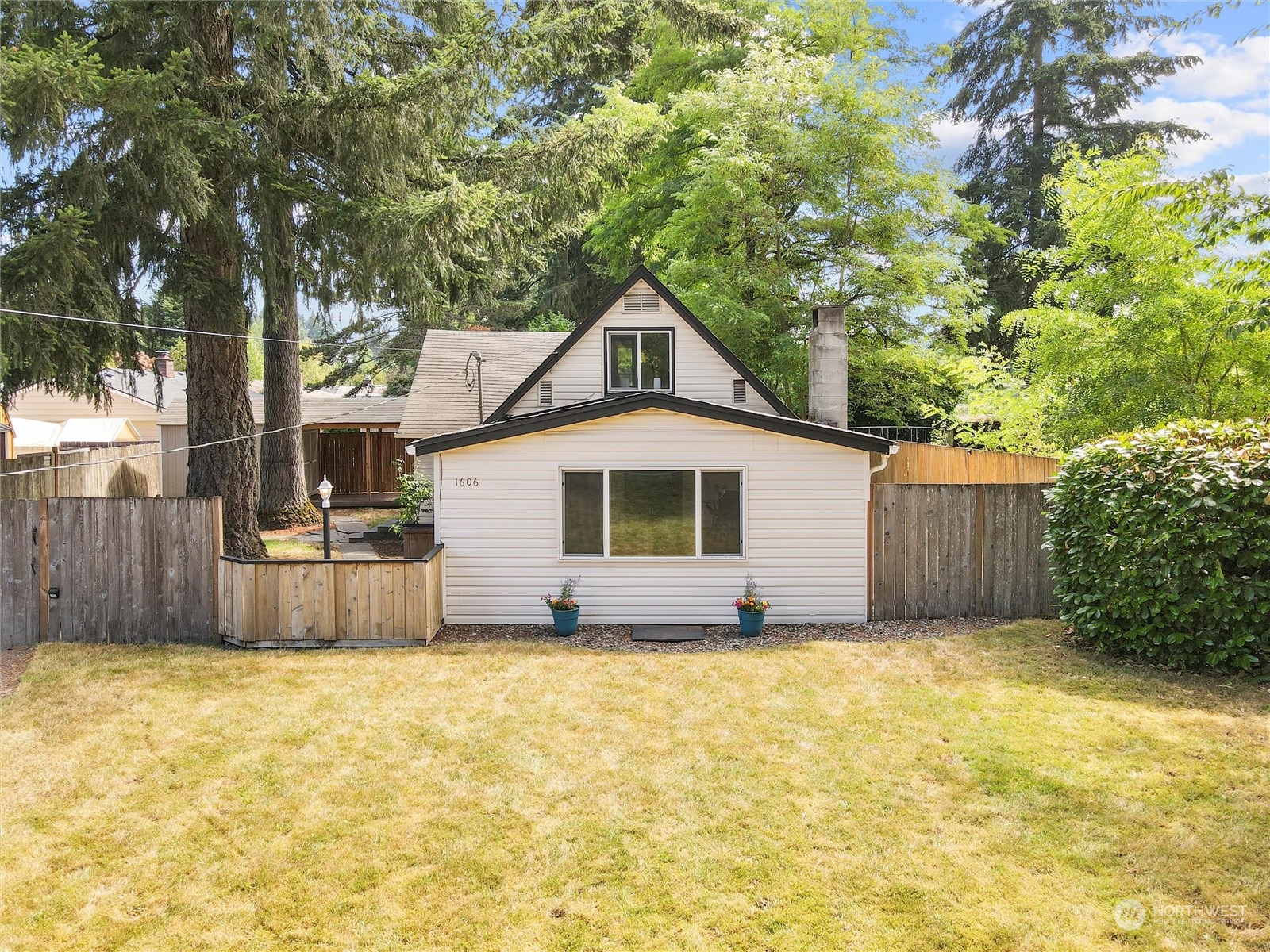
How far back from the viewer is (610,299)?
12.5 meters

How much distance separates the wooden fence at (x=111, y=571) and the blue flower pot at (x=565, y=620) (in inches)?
157

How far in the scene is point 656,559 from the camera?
10.6m

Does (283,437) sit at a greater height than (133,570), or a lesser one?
greater

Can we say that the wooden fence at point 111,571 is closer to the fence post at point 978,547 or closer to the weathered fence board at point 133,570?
the weathered fence board at point 133,570

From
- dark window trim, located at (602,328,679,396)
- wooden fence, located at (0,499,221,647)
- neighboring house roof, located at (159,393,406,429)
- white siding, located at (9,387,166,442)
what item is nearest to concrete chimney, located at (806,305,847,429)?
dark window trim, located at (602,328,679,396)

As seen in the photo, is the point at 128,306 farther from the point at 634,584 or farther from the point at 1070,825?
the point at 1070,825

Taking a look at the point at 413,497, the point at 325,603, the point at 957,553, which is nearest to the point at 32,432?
the point at 413,497

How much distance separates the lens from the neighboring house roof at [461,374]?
62.7 feet

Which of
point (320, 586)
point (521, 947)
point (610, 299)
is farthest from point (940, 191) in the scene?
point (521, 947)

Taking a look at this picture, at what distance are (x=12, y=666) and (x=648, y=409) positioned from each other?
7.50 meters

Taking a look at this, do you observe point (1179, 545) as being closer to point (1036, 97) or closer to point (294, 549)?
point (294, 549)

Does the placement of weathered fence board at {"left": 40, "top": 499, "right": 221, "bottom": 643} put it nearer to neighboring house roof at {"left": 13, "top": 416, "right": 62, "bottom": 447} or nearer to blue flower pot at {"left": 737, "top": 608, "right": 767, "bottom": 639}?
blue flower pot at {"left": 737, "top": 608, "right": 767, "bottom": 639}

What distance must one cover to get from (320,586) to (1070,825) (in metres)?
7.78

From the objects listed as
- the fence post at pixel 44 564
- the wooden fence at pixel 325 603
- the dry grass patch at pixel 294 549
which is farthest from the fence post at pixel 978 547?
the fence post at pixel 44 564
